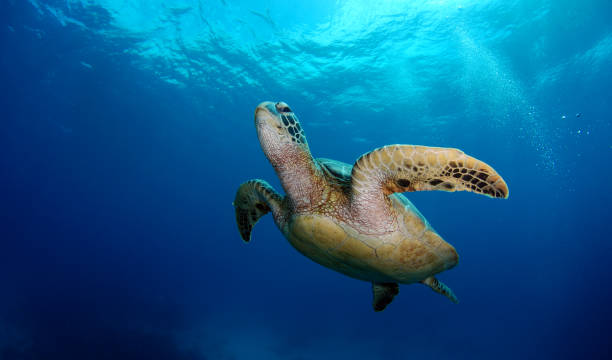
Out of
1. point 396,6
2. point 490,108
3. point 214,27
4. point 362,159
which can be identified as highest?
point 490,108

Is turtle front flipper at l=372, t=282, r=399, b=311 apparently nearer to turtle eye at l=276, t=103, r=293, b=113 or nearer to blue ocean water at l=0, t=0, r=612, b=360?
turtle eye at l=276, t=103, r=293, b=113

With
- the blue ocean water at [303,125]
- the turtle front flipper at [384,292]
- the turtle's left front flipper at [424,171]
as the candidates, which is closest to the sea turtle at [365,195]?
the turtle's left front flipper at [424,171]

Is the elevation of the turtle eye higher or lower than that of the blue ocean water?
lower

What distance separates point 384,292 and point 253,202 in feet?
8.17

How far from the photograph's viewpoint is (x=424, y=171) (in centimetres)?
226

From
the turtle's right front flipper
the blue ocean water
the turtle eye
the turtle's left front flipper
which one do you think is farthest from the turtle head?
the blue ocean water

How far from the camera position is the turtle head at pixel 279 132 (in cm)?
250

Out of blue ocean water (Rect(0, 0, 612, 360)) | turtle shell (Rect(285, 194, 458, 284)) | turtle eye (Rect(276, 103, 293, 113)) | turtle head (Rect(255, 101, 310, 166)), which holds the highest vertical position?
blue ocean water (Rect(0, 0, 612, 360))

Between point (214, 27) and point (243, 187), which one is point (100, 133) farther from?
point (243, 187)

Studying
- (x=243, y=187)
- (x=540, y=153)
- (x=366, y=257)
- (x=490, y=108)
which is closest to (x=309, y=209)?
(x=366, y=257)

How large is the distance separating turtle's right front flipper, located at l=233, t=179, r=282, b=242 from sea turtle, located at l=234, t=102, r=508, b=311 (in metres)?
0.02

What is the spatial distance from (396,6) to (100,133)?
82.3 ft

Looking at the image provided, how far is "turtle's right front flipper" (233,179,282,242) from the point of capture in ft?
11.4

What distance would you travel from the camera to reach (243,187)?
12.1 feet
